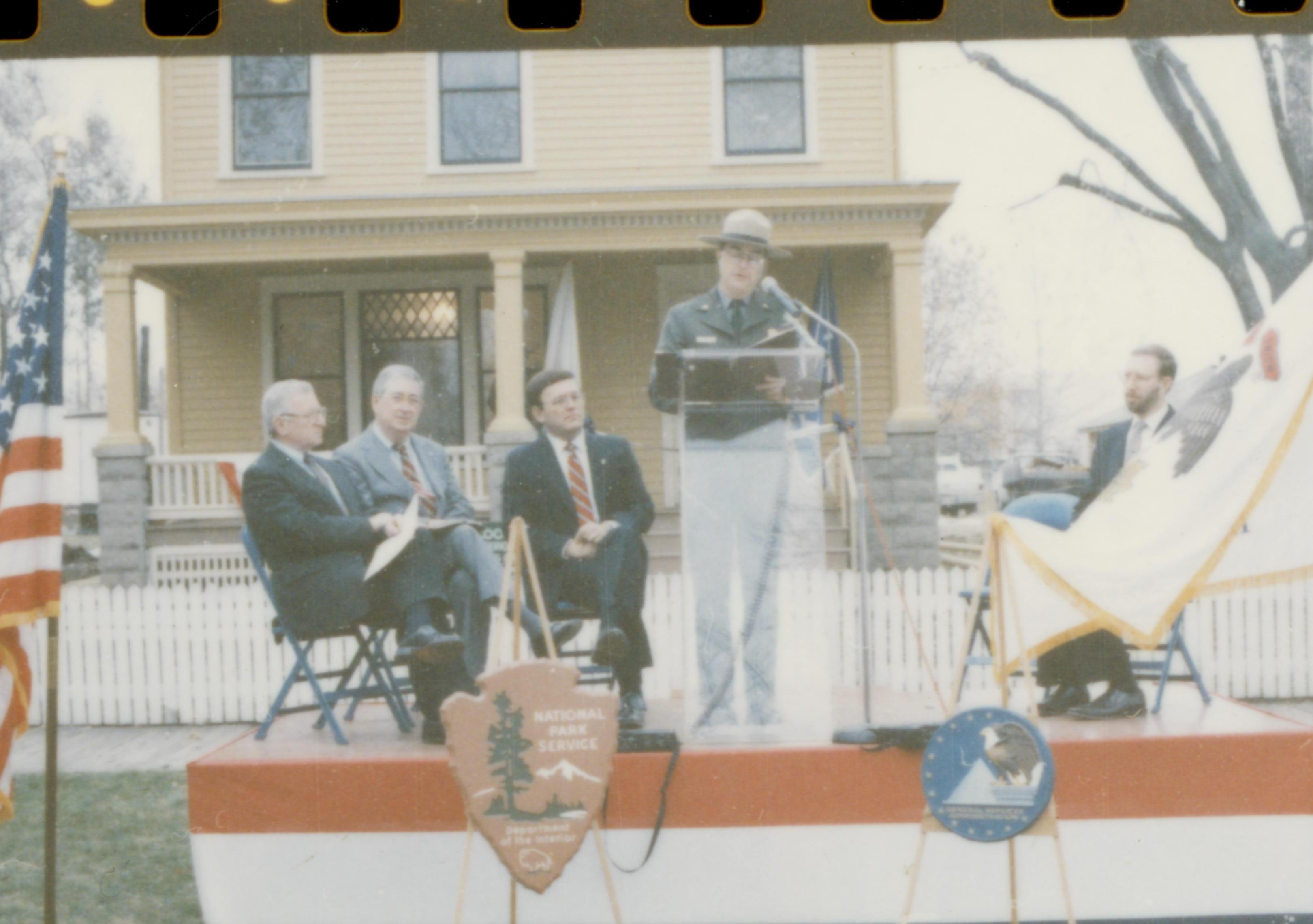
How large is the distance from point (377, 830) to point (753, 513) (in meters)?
1.67

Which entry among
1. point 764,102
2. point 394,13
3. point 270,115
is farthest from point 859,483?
point 270,115

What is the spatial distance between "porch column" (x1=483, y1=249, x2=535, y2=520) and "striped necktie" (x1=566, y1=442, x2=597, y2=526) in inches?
6.8

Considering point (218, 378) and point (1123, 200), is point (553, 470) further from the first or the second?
point (1123, 200)

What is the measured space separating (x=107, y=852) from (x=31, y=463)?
2.04 m

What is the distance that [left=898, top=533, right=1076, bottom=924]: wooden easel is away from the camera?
11.1ft

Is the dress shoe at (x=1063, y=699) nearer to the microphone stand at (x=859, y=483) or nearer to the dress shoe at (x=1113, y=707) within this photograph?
the dress shoe at (x=1113, y=707)

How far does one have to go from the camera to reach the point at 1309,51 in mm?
3916

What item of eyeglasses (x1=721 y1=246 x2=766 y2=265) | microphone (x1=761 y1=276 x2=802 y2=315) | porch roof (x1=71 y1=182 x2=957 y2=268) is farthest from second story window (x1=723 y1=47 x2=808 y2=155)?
A: microphone (x1=761 y1=276 x2=802 y2=315)

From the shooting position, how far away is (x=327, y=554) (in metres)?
4.00

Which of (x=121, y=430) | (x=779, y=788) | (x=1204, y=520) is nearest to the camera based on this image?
(x=779, y=788)

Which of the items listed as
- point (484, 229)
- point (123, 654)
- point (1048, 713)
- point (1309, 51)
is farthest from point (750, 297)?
point (123, 654)

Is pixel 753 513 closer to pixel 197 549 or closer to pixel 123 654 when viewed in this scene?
pixel 197 549

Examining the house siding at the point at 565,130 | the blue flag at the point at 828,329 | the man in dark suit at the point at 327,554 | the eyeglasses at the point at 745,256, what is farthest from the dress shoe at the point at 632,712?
the house siding at the point at 565,130

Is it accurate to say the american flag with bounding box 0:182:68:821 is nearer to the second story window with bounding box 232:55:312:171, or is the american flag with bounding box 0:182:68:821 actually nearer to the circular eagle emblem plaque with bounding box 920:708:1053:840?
the second story window with bounding box 232:55:312:171
